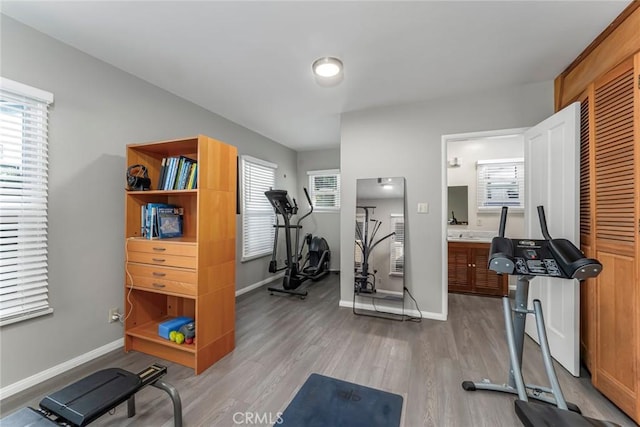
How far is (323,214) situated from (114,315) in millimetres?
3873

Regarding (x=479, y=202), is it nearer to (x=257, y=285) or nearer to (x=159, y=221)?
(x=257, y=285)

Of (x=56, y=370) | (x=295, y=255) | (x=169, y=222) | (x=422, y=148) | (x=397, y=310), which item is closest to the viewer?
(x=56, y=370)

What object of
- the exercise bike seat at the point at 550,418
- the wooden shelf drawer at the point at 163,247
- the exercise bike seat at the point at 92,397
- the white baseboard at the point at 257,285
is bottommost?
the white baseboard at the point at 257,285

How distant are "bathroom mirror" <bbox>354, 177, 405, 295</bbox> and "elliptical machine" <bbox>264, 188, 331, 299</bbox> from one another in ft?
3.63

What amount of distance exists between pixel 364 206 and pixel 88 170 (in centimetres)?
287

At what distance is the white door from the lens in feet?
6.53

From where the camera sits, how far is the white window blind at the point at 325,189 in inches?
216

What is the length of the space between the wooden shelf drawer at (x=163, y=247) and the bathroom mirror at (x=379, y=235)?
2.05 m

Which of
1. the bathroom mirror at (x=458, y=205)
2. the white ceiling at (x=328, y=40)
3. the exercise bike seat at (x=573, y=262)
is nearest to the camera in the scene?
the exercise bike seat at (x=573, y=262)

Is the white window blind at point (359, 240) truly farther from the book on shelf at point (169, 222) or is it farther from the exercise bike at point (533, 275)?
the book on shelf at point (169, 222)

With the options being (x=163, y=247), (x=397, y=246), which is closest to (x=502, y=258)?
(x=397, y=246)

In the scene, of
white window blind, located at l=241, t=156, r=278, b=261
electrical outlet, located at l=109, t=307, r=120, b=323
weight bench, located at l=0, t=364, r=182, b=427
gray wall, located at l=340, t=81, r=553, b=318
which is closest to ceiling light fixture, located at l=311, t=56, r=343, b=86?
gray wall, located at l=340, t=81, r=553, b=318

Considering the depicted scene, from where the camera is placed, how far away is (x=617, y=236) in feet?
5.71


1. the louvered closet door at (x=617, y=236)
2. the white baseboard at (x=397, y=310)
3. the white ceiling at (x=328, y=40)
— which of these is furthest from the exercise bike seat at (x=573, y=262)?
the white baseboard at (x=397, y=310)
